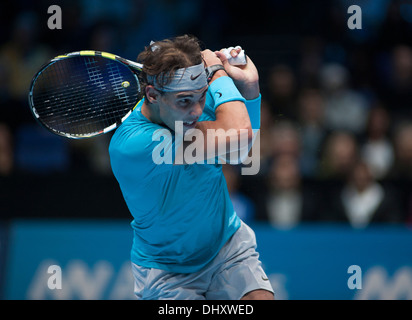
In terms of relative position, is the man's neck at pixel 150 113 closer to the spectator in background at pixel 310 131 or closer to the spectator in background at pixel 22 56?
the spectator in background at pixel 310 131

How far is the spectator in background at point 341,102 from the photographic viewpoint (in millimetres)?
7121

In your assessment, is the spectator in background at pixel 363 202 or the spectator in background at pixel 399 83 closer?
the spectator in background at pixel 363 202

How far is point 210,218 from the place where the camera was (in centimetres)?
350

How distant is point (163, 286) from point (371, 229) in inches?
123

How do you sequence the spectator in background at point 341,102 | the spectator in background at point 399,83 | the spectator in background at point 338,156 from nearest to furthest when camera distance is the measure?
1. the spectator in background at point 338,156
2. the spectator in background at point 341,102
3. the spectator in background at point 399,83

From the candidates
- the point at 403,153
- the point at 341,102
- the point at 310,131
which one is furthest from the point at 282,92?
the point at 403,153

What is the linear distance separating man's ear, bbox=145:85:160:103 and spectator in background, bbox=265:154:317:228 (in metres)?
3.20

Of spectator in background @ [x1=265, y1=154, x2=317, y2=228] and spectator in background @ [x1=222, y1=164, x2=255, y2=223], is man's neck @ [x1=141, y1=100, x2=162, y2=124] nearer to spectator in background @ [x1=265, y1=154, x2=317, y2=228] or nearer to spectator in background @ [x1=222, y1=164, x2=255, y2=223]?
spectator in background @ [x1=222, y1=164, x2=255, y2=223]

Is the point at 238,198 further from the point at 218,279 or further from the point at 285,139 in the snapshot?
the point at 218,279

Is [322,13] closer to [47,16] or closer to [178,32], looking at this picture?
[178,32]

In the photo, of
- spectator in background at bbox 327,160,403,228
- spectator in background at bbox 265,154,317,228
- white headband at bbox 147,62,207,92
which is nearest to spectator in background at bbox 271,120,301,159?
spectator in background at bbox 265,154,317,228

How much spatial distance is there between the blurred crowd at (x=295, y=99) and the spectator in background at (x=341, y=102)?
14 mm

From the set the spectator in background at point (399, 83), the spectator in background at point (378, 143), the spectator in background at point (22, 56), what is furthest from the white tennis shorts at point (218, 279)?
the spectator in background at point (22, 56)

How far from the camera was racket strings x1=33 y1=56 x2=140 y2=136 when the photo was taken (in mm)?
3850
